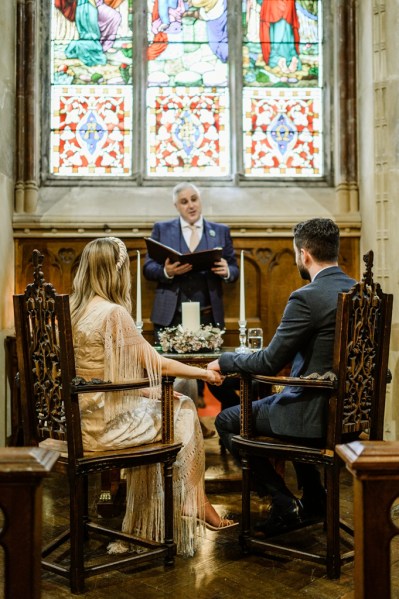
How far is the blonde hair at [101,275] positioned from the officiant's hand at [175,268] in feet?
5.31

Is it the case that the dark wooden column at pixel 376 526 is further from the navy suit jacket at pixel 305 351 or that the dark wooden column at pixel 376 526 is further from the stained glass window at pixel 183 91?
the stained glass window at pixel 183 91

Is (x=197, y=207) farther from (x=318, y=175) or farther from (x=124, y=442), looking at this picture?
(x=124, y=442)

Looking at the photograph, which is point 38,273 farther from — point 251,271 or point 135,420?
point 251,271

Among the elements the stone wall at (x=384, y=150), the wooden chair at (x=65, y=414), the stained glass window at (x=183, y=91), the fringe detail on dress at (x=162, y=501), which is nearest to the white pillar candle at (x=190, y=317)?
the fringe detail on dress at (x=162, y=501)

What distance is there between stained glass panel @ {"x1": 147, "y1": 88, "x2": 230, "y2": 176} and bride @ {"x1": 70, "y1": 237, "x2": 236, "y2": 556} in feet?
10.3

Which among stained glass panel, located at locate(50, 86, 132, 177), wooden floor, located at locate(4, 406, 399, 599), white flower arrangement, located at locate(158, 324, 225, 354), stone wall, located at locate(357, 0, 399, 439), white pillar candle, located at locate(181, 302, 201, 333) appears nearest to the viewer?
wooden floor, located at locate(4, 406, 399, 599)

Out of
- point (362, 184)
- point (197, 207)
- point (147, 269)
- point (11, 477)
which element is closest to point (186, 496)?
point (11, 477)

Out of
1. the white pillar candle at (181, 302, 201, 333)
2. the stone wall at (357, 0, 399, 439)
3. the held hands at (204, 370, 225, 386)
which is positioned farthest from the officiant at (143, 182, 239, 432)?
the held hands at (204, 370, 225, 386)

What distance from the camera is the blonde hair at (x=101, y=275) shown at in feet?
8.59

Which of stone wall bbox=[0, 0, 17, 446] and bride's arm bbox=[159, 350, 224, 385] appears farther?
stone wall bbox=[0, 0, 17, 446]

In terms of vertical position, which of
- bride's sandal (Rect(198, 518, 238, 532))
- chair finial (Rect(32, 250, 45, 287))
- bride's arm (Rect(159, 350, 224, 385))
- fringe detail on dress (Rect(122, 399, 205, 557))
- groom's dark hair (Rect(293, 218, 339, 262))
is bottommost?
bride's sandal (Rect(198, 518, 238, 532))

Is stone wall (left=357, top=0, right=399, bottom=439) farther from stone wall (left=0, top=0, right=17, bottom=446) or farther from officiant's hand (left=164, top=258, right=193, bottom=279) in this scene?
stone wall (left=0, top=0, right=17, bottom=446)

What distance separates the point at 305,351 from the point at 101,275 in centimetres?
89

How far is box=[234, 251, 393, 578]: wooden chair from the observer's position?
95.0 inches
